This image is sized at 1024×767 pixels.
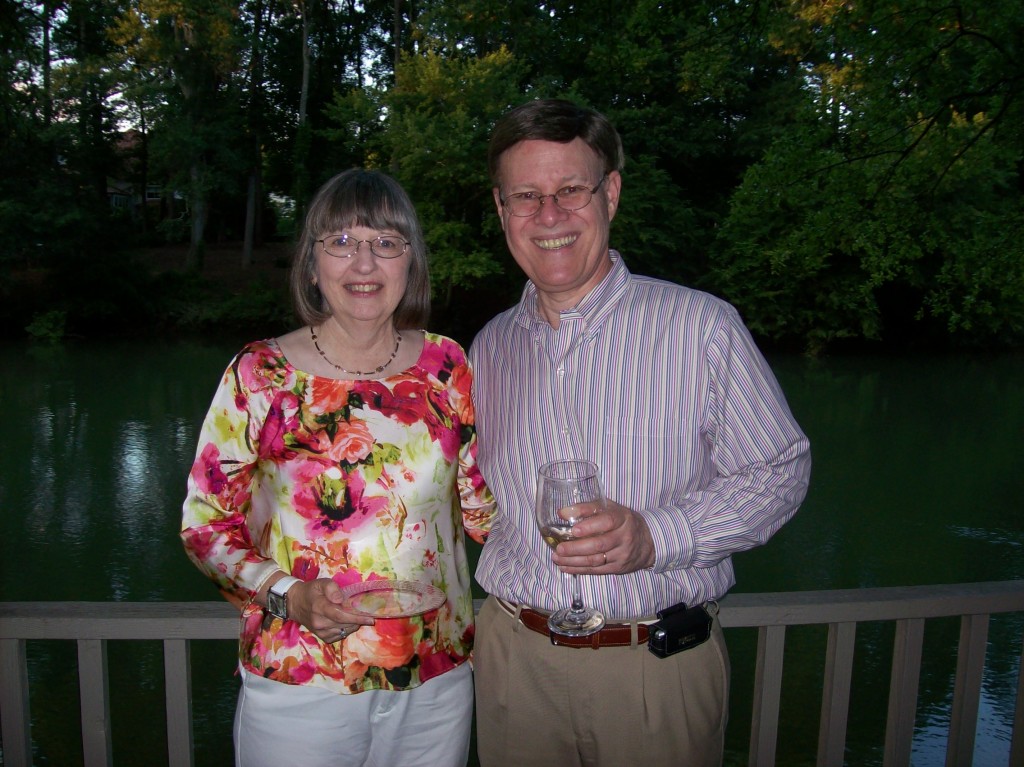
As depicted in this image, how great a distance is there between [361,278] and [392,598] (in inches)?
25.9

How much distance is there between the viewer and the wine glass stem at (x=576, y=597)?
164cm

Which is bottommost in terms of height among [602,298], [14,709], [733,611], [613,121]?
[14,709]

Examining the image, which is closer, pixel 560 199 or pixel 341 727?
pixel 341 727

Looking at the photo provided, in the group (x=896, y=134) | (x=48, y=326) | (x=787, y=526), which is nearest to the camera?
(x=896, y=134)

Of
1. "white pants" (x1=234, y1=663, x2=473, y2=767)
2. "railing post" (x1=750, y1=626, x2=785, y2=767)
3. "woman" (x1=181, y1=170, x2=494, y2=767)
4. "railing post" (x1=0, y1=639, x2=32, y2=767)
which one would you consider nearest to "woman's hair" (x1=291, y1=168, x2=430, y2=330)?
"woman" (x1=181, y1=170, x2=494, y2=767)

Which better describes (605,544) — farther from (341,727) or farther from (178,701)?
(178,701)

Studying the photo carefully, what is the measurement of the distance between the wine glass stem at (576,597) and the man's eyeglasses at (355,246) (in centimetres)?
77

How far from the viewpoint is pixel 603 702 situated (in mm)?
1697

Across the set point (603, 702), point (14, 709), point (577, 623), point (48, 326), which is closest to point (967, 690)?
point (603, 702)

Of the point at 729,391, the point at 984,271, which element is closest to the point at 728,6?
the point at 984,271

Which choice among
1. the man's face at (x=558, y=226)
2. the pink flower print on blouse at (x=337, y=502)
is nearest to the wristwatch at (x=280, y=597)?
the pink flower print on blouse at (x=337, y=502)

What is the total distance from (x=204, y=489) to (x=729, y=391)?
1061mm

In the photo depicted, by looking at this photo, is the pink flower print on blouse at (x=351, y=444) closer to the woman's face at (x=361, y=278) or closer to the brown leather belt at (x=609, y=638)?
the woman's face at (x=361, y=278)

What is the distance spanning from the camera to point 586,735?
173 cm
